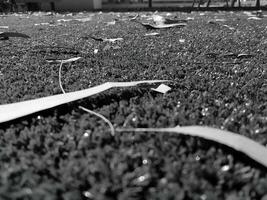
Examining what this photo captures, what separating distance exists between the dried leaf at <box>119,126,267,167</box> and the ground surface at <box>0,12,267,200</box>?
0.02m

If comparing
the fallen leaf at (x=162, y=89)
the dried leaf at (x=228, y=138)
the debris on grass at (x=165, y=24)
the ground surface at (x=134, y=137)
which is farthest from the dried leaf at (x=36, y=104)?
the debris on grass at (x=165, y=24)

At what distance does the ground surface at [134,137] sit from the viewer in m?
1.15

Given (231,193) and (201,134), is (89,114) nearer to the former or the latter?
(201,134)

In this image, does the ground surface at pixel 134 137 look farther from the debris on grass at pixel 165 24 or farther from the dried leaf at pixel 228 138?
the debris on grass at pixel 165 24

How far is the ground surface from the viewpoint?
3.77 feet

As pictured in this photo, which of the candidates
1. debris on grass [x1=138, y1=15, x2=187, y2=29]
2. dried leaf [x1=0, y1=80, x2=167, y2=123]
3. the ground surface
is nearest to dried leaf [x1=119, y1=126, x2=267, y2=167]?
the ground surface

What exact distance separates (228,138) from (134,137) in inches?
13.0

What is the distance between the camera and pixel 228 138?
1429 mm

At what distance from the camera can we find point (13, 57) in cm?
366

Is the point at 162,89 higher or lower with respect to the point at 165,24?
higher

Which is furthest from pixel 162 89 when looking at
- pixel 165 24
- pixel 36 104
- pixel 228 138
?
pixel 165 24

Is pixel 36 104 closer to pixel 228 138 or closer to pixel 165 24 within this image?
pixel 228 138

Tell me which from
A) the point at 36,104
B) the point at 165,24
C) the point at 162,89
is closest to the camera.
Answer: the point at 36,104

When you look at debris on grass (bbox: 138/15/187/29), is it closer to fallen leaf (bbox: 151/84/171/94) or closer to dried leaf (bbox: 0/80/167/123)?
fallen leaf (bbox: 151/84/171/94)
